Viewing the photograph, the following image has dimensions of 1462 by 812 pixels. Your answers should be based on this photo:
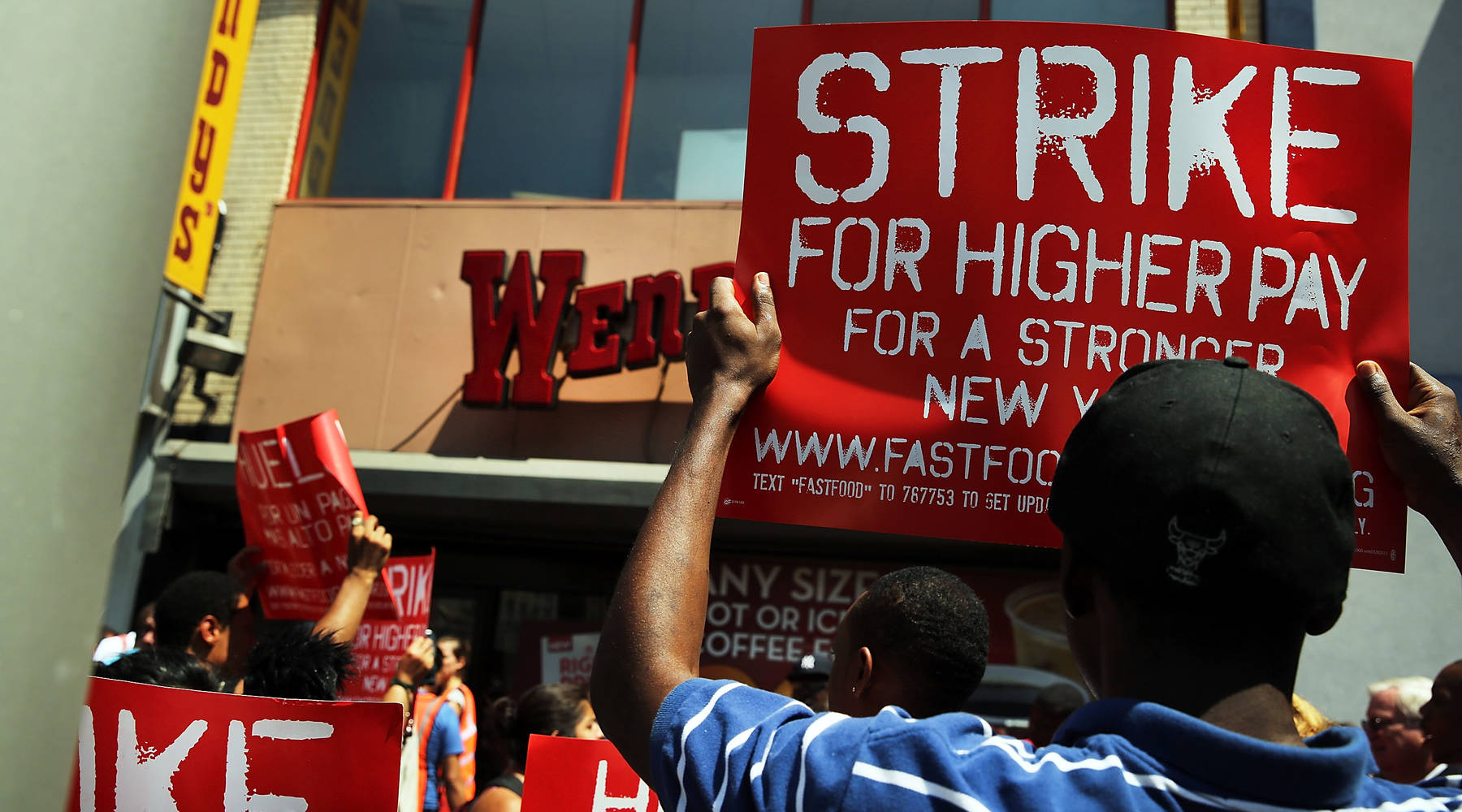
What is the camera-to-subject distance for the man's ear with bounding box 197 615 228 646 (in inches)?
156

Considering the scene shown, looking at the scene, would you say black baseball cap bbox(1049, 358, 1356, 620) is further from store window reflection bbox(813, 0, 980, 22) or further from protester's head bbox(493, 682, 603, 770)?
store window reflection bbox(813, 0, 980, 22)

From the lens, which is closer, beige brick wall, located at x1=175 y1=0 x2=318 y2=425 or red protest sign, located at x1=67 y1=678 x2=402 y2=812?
red protest sign, located at x1=67 y1=678 x2=402 y2=812

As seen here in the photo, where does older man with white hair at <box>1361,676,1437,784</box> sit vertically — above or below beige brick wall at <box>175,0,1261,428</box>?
below

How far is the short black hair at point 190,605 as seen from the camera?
12.9 ft

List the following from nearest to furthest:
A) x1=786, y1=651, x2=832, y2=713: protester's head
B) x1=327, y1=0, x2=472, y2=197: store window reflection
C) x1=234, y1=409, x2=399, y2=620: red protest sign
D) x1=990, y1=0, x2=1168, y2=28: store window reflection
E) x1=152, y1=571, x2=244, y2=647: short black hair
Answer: x1=152, y1=571, x2=244, y2=647: short black hair → x1=234, y1=409, x2=399, y2=620: red protest sign → x1=786, y1=651, x2=832, y2=713: protester's head → x1=990, y1=0, x2=1168, y2=28: store window reflection → x1=327, y1=0, x2=472, y2=197: store window reflection

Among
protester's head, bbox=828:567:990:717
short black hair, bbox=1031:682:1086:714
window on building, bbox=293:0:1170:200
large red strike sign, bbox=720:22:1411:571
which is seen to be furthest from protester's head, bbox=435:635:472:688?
large red strike sign, bbox=720:22:1411:571

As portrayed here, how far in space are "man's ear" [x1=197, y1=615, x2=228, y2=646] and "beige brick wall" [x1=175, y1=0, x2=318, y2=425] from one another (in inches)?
240

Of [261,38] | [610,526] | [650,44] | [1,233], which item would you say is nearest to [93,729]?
[1,233]

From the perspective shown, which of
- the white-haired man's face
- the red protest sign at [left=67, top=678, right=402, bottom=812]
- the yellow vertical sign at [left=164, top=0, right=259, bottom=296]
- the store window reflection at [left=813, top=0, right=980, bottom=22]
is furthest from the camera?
the store window reflection at [left=813, top=0, right=980, bottom=22]

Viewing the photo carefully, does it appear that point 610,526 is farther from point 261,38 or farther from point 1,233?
point 1,233

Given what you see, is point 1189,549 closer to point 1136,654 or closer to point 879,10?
point 1136,654

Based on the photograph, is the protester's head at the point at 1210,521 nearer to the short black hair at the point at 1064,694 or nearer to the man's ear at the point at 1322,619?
the man's ear at the point at 1322,619

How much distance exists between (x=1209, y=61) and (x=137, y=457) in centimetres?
912

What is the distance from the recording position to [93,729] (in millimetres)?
2645
